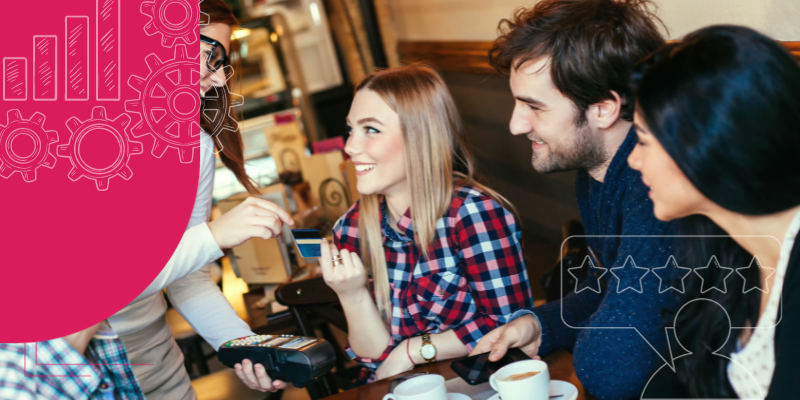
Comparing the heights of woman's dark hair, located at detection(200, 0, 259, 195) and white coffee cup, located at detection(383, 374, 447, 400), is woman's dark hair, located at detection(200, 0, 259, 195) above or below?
above

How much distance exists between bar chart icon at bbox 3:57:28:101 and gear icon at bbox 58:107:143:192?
0.09 m

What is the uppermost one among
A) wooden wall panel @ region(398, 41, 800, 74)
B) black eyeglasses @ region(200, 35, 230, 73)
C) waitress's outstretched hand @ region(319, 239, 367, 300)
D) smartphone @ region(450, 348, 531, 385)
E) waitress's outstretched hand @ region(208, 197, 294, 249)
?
black eyeglasses @ region(200, 35, 230, 73)

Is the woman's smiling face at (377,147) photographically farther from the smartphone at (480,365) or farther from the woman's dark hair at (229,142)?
the smartphone at (480,365)

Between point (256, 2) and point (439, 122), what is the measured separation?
4.34 metres

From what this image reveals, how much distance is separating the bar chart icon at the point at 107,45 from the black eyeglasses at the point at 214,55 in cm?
18

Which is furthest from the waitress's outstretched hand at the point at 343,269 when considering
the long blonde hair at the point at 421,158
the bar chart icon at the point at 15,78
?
the bar chart icon at the point at 15,78

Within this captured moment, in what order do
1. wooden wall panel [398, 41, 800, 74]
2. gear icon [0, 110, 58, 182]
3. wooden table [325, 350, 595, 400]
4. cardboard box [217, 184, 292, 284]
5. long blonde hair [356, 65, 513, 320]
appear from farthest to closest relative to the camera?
1. wooden wall panel [398, 41, 800, 74]
2. cardboard box [217, 184, 292, 284]
3. long blonde hair [356, 65, 513, 320]
4. wooden table [325, 350, 595, 400]
5. gear icon [0, 110, 58, 182]

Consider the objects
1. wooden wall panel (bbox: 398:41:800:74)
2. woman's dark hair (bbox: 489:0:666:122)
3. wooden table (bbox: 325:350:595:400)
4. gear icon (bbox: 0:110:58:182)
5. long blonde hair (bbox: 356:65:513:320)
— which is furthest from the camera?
wooden wall panel (bbox: 398:41:800:74)

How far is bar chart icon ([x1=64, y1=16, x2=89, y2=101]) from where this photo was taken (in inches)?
39.9

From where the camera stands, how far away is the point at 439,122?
1627 millimetres

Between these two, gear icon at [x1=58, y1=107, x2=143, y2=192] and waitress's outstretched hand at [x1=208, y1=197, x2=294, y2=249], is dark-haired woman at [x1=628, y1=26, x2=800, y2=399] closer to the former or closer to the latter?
waitress's outstretched hand at [x1=208, y1=197, x2=294, y2=249]

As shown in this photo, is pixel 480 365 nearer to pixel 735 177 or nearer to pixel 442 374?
pixel 442 374

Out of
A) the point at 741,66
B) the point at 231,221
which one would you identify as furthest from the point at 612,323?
the point at 231,221

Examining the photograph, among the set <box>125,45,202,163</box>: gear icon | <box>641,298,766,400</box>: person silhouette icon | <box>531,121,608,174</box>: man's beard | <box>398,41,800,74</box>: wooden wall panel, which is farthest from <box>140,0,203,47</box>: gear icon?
<box>398,41,800,74</box>: wooden wall panel
